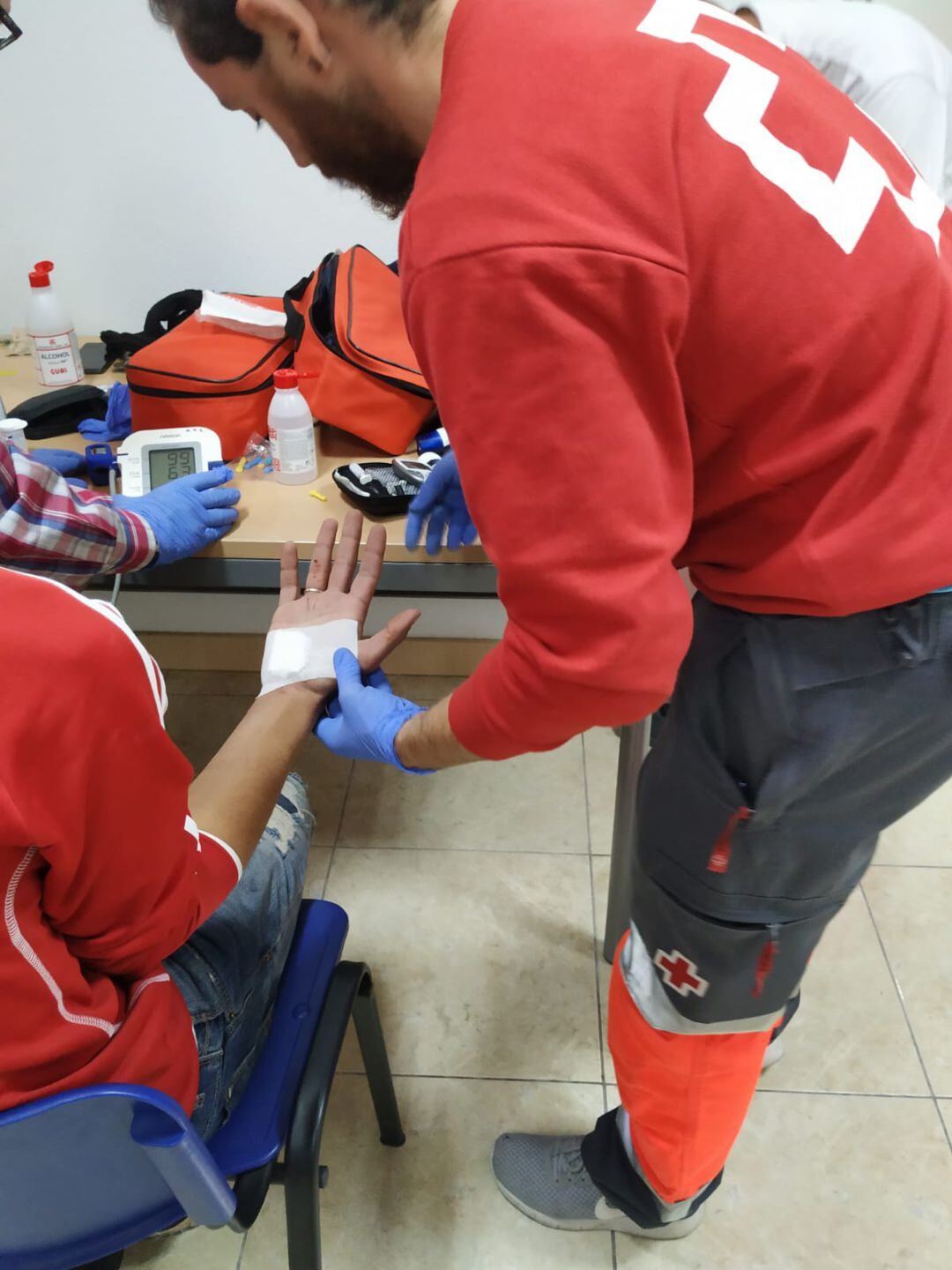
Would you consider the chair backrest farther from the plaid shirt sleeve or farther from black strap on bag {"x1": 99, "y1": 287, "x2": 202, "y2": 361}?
black strap on bag {"x1": 99, "y1": 287, "x2": 202, "y2": 361}

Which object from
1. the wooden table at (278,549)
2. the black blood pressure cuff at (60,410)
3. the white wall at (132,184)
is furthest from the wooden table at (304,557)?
the white wall at (132,184)

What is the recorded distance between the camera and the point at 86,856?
0.58 meters

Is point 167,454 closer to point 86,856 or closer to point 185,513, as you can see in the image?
point 185,513

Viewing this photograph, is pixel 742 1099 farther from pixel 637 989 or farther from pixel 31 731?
pixel 31 731

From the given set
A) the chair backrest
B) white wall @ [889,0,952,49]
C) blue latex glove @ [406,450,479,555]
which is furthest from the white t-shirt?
the chair backrest

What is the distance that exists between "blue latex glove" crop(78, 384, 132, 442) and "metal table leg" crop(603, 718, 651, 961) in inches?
36.1

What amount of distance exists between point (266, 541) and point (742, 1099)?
87 cm

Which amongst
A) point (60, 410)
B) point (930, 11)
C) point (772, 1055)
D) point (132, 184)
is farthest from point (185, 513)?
point (930, 11)

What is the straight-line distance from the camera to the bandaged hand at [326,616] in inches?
42.6

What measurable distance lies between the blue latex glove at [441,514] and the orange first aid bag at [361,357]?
7.0 inches

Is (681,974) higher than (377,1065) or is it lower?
higher

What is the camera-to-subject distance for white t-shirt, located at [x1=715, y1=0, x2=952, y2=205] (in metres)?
1.09

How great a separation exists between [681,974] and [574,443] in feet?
1.89

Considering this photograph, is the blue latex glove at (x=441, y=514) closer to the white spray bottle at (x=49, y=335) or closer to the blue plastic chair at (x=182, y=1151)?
the blue plastic chair at (x=182, y=1151)
